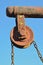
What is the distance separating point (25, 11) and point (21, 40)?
0.54m

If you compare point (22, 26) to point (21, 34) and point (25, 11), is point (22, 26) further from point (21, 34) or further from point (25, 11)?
point (25, 11)

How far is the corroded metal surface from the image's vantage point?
412 cm

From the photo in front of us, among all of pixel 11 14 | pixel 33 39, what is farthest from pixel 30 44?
pixel 11 14

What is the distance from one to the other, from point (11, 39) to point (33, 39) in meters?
0.38

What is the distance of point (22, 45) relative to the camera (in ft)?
12.9

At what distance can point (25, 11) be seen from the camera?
13.7ft

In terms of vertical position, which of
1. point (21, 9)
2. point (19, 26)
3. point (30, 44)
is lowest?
point (30, 44)

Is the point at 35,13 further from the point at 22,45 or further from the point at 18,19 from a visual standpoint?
the point at 22,45

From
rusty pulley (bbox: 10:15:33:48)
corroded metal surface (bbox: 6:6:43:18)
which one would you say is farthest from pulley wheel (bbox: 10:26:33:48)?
corroded metal surface (bbox: 6:6:43:18)

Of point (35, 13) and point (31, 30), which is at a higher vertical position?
point (35, 13)

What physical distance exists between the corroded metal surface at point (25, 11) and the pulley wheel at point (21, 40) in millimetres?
255

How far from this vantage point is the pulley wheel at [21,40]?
3.95 meters

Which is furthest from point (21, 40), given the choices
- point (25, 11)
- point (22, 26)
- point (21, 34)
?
point (25, 11)

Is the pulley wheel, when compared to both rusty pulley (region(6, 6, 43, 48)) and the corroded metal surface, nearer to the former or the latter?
rusty pulley (region(6, 6, 43, 48))
